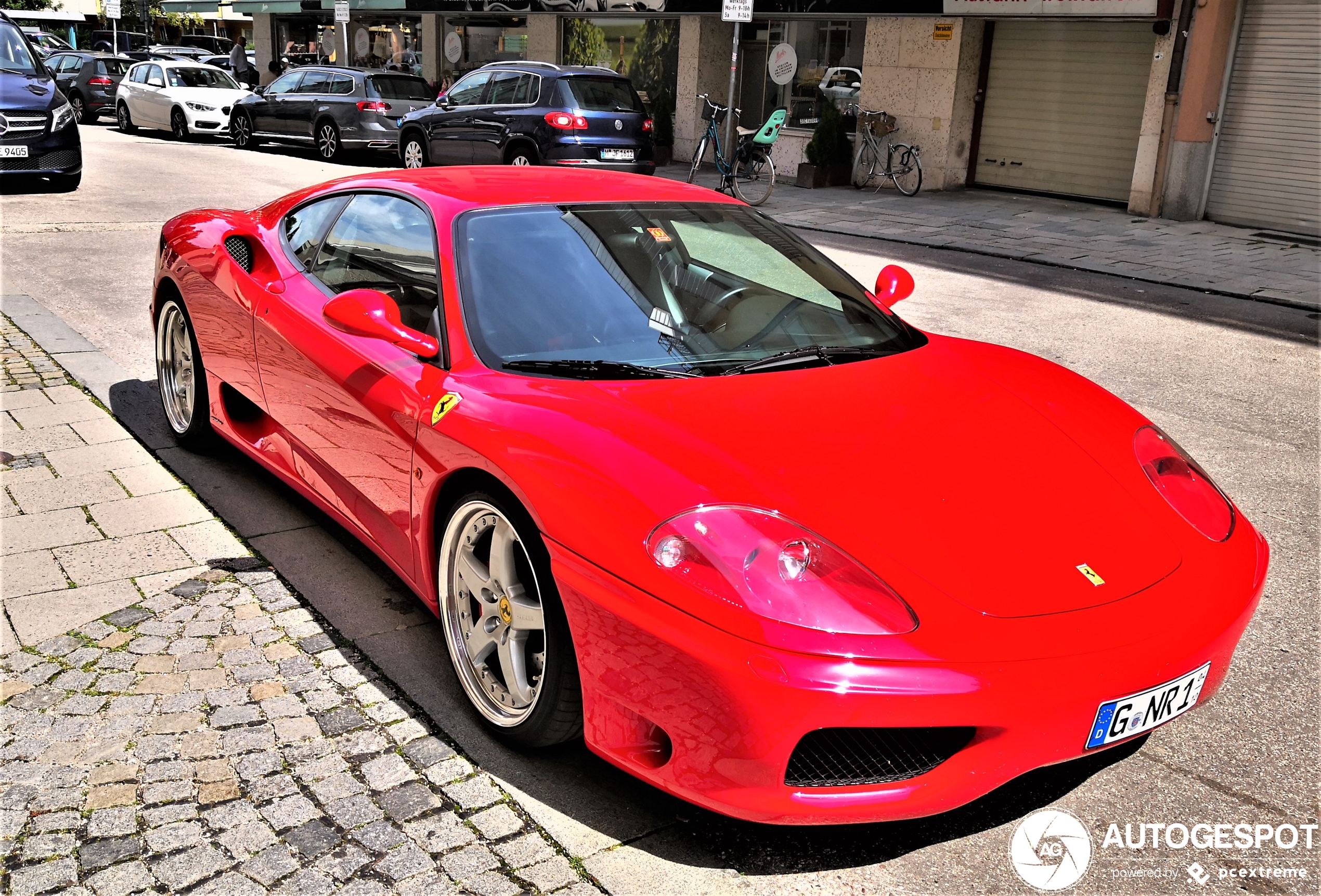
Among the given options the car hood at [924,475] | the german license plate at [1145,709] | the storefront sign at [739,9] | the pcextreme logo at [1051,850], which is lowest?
the pcextreme logo at [1051,850]

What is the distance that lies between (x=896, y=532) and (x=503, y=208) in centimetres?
173

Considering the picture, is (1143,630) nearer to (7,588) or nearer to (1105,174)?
(7,588)

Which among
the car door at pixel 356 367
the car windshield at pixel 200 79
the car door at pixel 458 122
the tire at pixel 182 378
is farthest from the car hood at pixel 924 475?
the car windshield at pixel 200 79

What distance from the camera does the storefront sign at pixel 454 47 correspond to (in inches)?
1125

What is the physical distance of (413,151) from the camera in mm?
18781

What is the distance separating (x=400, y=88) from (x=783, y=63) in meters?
7.01

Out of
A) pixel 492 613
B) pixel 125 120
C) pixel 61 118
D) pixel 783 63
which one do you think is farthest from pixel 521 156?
pixel 492 613

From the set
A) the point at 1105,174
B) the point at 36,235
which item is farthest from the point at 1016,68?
the point at 36,235

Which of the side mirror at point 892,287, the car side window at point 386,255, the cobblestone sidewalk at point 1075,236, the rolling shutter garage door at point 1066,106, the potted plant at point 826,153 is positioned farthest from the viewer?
the potted plant at point 826,153

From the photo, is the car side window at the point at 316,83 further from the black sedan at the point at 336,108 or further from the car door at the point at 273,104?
the car door at the point at 273,104

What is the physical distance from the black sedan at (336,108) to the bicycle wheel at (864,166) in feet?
25.5

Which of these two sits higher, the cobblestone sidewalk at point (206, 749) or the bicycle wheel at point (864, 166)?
the bicycle wheel at point (864, 166)

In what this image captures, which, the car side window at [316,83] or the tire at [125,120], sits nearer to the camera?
the car side window at [316,83]

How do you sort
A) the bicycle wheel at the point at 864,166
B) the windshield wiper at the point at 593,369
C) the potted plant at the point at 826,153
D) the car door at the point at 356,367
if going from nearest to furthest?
the windshield wiper at the point at 593,369 → the car door at the point at 356,367 → the potted plant at the point at 826,153 → the bicycle wheel at the point at 864,166
